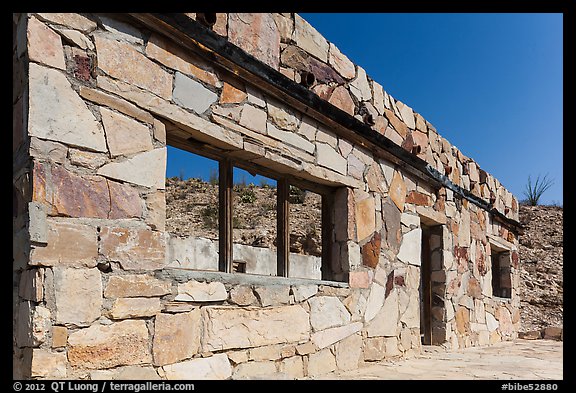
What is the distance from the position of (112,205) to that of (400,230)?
11.6ft

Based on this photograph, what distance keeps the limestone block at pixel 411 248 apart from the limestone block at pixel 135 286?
317cm

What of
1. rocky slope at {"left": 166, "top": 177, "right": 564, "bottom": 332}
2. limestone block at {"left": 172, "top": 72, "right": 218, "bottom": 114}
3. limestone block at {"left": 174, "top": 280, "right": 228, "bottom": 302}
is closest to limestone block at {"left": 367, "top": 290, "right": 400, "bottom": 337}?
limestone block at {"left": 174, "top": 280, "right": 228, "bottom": 302}

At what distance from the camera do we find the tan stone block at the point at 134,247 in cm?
300

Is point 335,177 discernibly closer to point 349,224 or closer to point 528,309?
point 349,224

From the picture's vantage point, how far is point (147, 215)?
325cm

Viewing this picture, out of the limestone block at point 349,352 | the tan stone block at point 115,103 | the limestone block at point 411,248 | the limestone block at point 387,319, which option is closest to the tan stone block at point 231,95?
the tan stone block at point 115,103

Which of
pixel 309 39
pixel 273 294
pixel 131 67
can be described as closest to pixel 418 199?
→ pixel 309 39

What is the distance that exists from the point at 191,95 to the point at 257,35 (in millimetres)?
894

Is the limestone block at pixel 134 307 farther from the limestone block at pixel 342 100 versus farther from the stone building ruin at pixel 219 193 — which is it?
the limestone block at pixel 342 100

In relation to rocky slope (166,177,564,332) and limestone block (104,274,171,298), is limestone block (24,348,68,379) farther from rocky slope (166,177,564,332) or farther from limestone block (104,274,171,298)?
rocky slope (166,177,564,332)

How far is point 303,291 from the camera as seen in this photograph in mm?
4289

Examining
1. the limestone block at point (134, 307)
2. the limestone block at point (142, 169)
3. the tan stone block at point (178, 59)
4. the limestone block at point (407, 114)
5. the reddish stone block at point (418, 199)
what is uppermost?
the limestone block at point (407, 114)

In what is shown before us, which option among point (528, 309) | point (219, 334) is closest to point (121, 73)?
point (219, 334)

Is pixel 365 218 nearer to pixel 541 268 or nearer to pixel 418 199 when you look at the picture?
A: pixel 418 199
